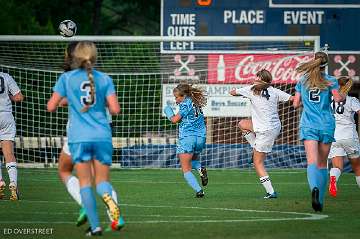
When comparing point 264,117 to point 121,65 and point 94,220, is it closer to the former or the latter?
point 94,220

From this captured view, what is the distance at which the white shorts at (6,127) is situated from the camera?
54.8 ft

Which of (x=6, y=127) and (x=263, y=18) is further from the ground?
(x=263, y=18)

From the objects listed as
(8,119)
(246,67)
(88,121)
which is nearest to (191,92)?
(8,119)

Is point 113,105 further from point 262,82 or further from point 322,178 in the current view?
point 262,82

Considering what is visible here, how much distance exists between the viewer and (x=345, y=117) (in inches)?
746

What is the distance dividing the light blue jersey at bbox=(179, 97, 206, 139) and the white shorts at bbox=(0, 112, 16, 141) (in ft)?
8.61

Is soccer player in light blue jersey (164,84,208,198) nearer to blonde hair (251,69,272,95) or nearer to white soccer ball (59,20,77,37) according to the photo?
blonde hair (251,69,272,95)

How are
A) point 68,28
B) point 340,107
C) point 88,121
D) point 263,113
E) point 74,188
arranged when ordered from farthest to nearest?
1. point 68,28
2. point 340,107
3. point 263,113
4. point 74,188
5. point 88,121

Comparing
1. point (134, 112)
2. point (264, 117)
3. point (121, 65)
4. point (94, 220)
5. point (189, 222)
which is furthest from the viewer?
point (121, 65)

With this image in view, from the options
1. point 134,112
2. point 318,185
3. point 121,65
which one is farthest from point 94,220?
point 121,65

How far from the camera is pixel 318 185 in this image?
1396cm

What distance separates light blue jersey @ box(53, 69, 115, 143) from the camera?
11141mm

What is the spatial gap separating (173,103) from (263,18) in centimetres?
315

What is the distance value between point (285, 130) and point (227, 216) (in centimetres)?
1670
